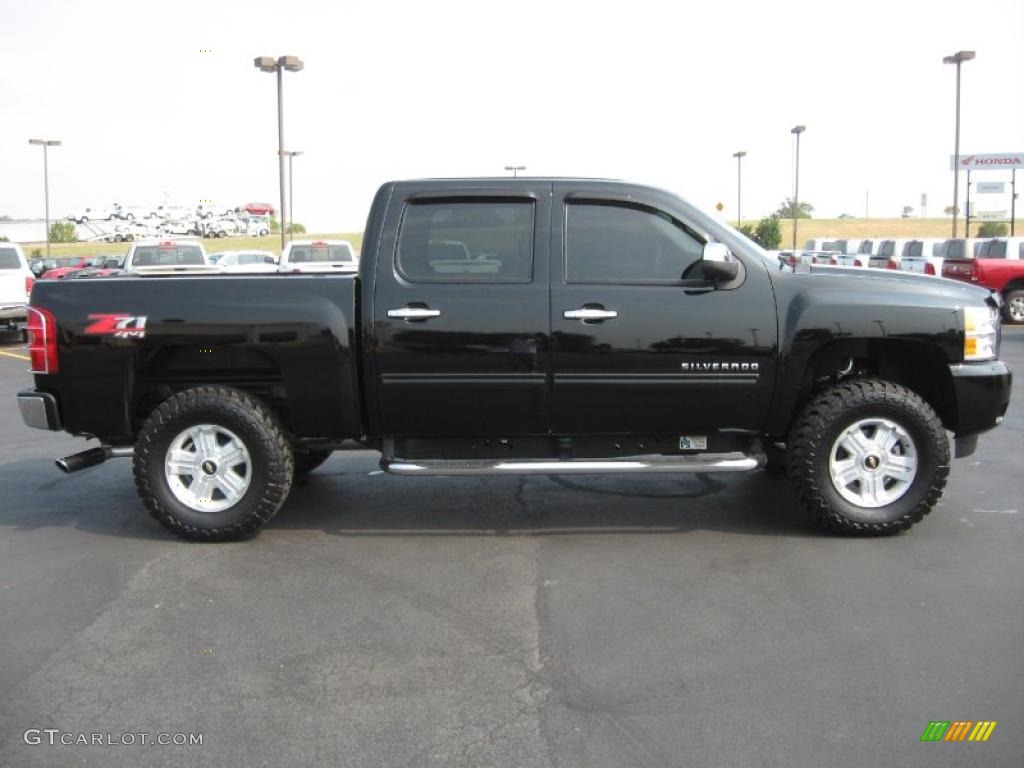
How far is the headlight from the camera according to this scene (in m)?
5.58

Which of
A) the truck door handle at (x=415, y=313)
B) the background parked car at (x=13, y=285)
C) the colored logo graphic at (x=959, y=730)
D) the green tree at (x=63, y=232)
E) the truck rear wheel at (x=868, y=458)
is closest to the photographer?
the colored logo graphic at (x=959, y=730)

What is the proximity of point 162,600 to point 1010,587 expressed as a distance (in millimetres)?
4110

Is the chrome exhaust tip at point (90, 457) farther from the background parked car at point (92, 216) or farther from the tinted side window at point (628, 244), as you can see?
the background parked car at point (92, 216)

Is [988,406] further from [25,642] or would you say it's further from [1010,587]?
[25,642]

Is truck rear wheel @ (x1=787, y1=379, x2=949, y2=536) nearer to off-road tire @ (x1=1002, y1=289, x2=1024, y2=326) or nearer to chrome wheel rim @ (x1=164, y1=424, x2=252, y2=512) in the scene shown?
chrome wheel rim @ (x1=164, y1=424, x2=252, y2=512)

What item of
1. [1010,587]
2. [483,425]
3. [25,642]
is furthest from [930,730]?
[25,642]

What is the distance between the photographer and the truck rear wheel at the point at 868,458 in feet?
18.2

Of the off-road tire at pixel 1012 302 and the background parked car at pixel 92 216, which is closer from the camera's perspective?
the off-road tire at pixel 1012 302

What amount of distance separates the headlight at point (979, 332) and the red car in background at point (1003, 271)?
54.1 feet

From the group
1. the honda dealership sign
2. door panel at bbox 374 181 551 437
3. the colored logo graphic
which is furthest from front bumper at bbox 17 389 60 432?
the honda dealership sign

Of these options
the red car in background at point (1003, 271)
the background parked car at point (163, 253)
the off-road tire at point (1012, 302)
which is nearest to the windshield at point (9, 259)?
the background parked car at point (163, 253)

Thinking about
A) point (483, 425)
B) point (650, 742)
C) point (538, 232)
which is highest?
point (538, 232)

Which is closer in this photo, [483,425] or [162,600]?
[162,600]

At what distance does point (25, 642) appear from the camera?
4.34m
